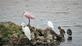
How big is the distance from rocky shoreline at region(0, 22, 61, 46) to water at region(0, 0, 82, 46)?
0.63 metres

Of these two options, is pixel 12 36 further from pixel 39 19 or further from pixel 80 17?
pixel 80 17

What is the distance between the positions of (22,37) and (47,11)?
5.19ft

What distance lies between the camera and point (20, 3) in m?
3.02

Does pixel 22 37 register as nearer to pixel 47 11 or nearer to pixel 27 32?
pixel 27 32

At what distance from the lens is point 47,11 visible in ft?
9.00

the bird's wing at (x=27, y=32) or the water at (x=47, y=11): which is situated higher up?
the water at (x=47, y=11)

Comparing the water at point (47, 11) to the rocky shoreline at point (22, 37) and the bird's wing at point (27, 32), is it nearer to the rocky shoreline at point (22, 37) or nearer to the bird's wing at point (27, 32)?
the rocky shoreline at point (22, 37)

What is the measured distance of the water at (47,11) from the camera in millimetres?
2215

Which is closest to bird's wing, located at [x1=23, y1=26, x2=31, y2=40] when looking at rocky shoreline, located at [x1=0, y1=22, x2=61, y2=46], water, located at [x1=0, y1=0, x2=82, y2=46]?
rocky shoreline, located at [x1=0, y1=22, x2=61, y2=46]

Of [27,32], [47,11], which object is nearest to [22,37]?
[27,32]

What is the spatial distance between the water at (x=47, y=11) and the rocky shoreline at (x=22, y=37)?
2.06 ft

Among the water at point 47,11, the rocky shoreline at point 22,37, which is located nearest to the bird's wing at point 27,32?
the rocky shoreline at point 22,37

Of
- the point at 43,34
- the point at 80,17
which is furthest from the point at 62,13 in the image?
the point at 43,34

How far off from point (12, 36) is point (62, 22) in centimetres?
113
